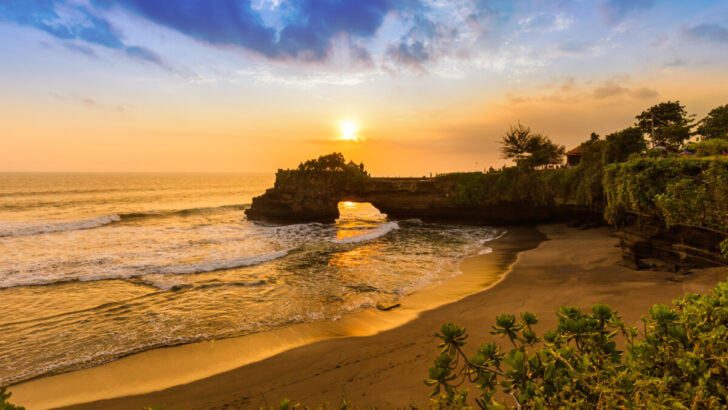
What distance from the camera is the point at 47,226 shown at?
32.7 meters

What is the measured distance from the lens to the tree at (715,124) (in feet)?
102

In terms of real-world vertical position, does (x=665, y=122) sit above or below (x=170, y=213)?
above

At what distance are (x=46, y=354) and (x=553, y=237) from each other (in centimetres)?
2698

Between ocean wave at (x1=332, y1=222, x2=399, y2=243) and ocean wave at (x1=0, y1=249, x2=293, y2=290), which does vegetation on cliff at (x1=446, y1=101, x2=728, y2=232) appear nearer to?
ocean wave at (x1=332, y1=222, x2=399, y2=243)

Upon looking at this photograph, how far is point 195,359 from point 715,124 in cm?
4613

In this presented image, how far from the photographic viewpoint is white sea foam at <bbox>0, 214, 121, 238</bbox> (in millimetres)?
30134

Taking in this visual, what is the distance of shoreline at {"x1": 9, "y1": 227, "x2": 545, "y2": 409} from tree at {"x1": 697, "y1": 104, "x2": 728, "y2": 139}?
33607 mm

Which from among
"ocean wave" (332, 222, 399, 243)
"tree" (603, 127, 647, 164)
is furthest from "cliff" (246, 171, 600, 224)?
"tree" (603, 127, 647, 164)

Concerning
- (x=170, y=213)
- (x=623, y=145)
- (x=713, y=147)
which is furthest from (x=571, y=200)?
(x=170, y=213)

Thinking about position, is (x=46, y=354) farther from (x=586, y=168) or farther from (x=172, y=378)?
(x=586, y=168)

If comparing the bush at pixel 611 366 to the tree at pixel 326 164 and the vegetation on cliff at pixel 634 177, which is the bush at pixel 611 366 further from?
the tree at pixel 326 164

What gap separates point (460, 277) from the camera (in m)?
16.1

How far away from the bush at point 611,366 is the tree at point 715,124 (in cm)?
4029

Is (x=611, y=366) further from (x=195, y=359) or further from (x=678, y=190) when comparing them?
(x=678, y=190)
